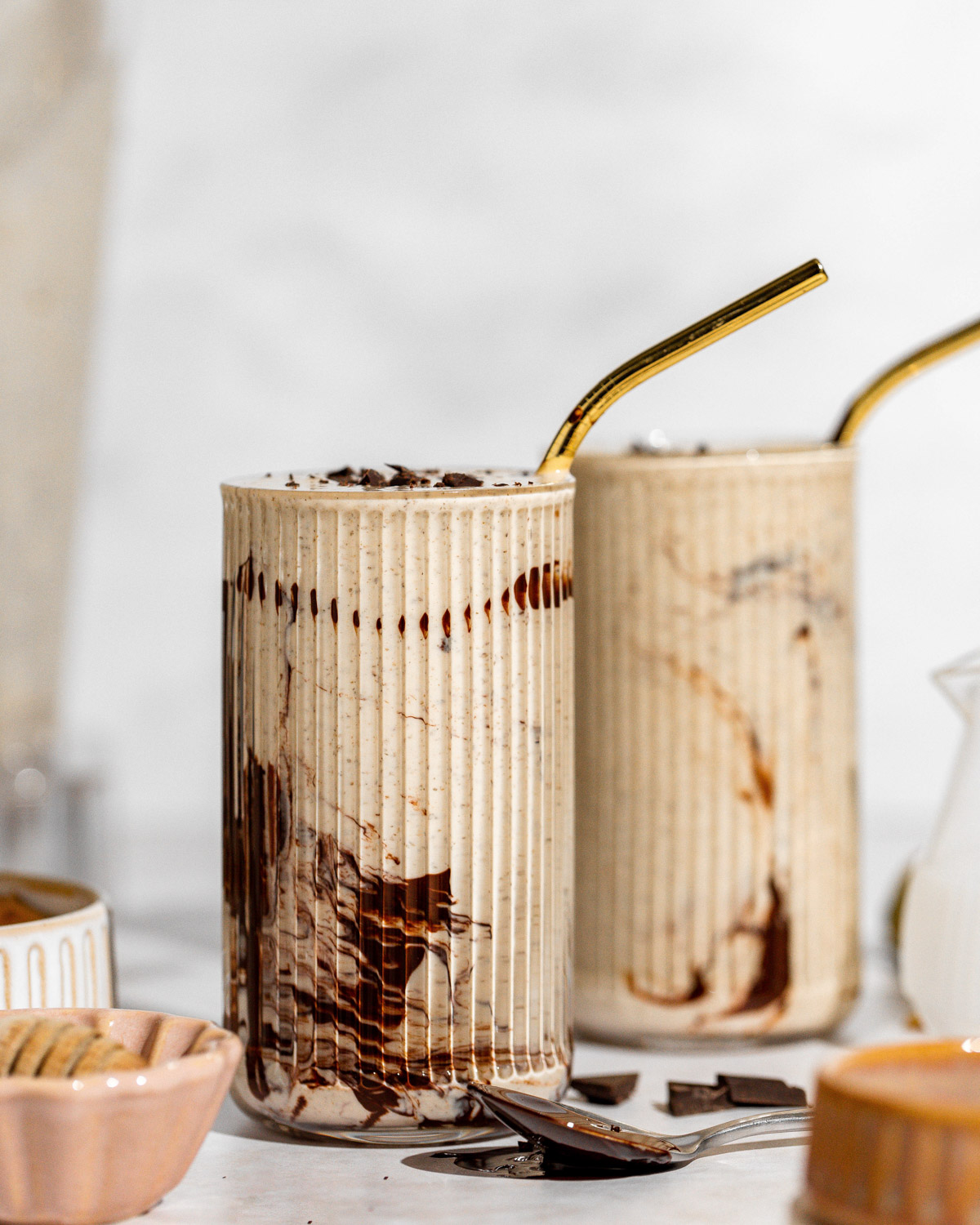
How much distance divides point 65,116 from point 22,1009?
2.26 ft

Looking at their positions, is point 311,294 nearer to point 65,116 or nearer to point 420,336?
point 420,336

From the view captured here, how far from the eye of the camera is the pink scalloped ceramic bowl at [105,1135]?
381 millimetres

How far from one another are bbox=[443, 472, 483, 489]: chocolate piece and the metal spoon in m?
0.19

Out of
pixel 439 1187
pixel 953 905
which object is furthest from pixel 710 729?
pixel 439 1187

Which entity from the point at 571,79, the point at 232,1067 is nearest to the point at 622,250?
the point at 571,79

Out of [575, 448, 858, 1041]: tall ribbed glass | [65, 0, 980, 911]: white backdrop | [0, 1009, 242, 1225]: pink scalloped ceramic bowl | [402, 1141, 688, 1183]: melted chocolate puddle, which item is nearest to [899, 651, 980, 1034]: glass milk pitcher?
[575, 448, 858, 1041]: tall ribbed glass

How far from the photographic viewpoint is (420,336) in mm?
1059

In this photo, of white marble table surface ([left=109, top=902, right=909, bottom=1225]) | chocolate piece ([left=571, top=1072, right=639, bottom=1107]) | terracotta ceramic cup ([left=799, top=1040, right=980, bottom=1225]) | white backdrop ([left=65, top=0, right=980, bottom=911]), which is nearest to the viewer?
terracotta ceramic cup ([left=799, top=1040, right=980, bottom=1225])

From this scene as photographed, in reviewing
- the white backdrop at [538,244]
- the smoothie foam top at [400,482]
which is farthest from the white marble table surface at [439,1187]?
the white backdrop at [538,244]

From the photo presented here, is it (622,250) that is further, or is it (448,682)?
(622,250)

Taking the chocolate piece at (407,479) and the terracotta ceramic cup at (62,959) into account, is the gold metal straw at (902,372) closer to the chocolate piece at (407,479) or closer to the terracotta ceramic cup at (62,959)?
the chocolate piece at (407,479)

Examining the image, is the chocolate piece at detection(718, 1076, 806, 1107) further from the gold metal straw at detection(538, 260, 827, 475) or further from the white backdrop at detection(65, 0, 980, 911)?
the white backdrop at detection(65, 0, 980, 911)

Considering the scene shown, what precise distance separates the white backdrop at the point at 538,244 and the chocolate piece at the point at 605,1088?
0.55 metres

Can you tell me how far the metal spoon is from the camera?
46 cm
